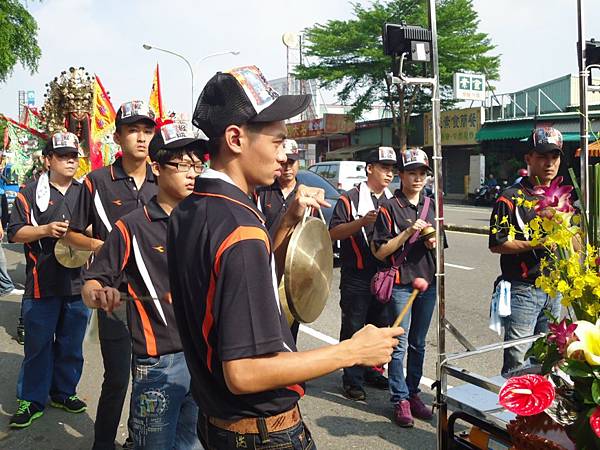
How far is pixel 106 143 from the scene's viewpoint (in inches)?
271

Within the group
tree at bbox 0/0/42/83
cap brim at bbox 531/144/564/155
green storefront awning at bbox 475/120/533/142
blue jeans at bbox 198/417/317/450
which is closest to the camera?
blue jeans at bbox 198/417/317/450

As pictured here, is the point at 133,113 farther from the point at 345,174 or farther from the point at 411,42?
the point at 345,174

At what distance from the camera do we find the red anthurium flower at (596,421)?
1622 mm

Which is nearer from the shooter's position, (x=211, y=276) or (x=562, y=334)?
(x=211, y=276)

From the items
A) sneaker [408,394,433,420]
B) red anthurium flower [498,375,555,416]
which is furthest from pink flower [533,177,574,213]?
sneaker [408,394,433,420]

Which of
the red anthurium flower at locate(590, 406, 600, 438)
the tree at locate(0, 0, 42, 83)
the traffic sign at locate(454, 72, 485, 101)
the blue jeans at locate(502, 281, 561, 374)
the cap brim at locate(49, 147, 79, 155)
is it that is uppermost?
the tree at locate(0, 0, 42, 83)

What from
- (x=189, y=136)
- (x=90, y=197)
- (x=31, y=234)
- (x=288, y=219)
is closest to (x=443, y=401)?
(x=288, y=219)

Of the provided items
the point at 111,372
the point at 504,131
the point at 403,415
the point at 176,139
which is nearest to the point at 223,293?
the point at 176,139

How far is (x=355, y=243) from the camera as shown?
186 inches

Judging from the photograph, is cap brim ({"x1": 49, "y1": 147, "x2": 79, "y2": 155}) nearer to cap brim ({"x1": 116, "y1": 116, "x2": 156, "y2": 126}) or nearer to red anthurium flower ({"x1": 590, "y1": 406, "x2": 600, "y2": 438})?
cap brim ({"x1": 116, "y1": 116, "x2": 156, "y2": 126})

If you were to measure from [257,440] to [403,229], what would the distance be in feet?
9.03

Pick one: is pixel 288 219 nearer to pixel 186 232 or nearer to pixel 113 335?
pixel 186 232

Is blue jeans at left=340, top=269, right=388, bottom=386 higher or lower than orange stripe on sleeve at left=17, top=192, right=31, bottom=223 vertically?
lower

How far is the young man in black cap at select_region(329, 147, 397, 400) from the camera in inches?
183
